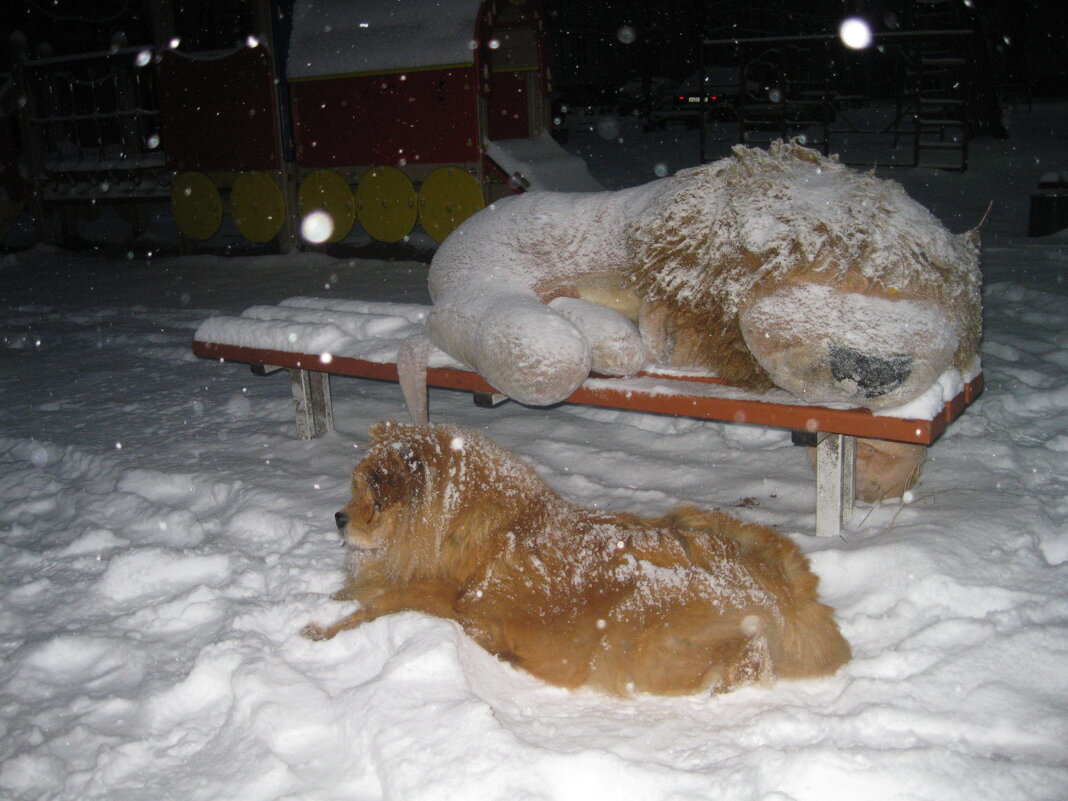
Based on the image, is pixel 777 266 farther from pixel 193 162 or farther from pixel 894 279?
pixel 193 162

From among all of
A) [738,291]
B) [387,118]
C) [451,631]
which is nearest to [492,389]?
[738,291]

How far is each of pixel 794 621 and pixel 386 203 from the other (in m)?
7.75

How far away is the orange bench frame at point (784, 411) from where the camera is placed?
2.57 meters

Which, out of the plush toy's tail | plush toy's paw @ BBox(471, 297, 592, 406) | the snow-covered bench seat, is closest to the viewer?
the snow-covered bench seat

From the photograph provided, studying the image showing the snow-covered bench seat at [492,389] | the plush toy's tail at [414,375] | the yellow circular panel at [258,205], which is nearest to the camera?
→ the snow-covered bench seat at [492,389]

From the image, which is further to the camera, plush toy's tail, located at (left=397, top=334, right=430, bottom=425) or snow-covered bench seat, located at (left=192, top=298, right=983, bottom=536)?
plush toy's tail, located at (left=397, top=334, right=430, bottom=425)

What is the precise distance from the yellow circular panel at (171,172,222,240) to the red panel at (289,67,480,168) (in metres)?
1.45

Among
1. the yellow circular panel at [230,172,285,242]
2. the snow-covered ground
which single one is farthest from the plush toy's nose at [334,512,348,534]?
the yellow circular panel at [230,172,285,242]

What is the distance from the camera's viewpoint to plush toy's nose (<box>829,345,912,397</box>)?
2434 mm

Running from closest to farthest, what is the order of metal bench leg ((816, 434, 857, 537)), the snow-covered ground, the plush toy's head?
the snow-covered ground, the plush toy's head, metal bench leg ((816, 434, 857, 537))

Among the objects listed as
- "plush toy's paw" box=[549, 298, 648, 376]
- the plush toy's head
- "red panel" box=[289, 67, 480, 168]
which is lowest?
"plush toy's paw" box=[549, 298, 648, 376]

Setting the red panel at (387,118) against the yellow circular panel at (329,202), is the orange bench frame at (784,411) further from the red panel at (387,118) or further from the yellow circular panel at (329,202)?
the yellow circular panel at (329,202)

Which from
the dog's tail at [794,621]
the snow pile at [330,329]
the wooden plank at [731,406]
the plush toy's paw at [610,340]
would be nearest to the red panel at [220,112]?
the snow pile at [330,329]

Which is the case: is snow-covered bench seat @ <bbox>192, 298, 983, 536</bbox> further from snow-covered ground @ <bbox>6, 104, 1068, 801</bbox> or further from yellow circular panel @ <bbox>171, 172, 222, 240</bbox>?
yellow circular panel @ <bbox>171, 172, 222, 240</bbox>
